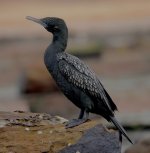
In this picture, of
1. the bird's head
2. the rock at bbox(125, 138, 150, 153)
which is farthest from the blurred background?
the bird's head

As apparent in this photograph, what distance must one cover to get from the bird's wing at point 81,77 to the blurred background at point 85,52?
8.08 meters

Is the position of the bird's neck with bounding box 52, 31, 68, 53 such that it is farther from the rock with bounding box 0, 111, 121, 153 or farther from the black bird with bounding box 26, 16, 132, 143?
the rock with bounding box 0, 111, 121, 153

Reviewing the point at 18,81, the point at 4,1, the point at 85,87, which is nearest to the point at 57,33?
the point at 85,87

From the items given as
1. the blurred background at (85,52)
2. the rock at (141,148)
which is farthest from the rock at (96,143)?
the blurred background at (85,52)

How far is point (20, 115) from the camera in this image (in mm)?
14055

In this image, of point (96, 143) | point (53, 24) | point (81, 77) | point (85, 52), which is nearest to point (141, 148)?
point (96, 143)

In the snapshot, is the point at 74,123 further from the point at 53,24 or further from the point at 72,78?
the point at 53,24

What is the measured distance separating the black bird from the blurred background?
807cm

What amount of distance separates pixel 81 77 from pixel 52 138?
838 millimetres

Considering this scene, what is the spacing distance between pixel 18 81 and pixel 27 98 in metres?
1.84

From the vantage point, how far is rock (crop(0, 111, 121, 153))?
13.6 metres

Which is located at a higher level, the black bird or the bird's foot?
the black bird

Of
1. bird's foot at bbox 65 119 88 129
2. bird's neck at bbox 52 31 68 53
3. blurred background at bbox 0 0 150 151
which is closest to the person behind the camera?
bird's foot at bbox 65 119 88 129

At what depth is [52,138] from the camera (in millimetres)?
13664
